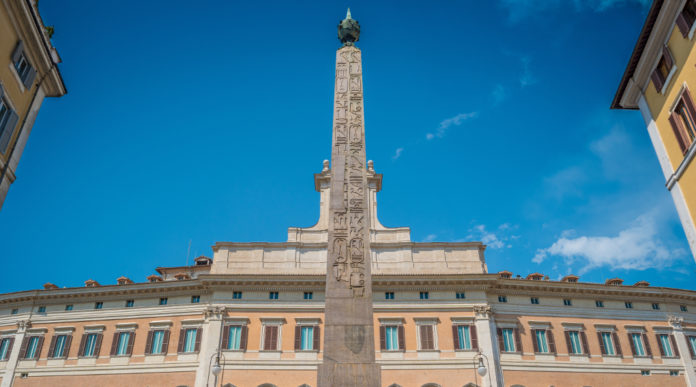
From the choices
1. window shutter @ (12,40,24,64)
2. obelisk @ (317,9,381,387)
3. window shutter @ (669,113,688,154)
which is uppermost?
window shutter @ (12,40,24,64)

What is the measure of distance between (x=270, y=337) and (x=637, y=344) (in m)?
17.9

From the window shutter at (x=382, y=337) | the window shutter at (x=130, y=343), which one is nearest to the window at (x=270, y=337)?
the window shutter at (x=382, y=337)

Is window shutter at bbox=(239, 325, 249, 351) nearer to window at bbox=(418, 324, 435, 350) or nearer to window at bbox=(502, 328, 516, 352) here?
window at bbox=(418, 324, 435, 350)

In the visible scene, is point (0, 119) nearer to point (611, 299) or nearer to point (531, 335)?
point (531, 335)

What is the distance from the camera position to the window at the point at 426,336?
25391mm

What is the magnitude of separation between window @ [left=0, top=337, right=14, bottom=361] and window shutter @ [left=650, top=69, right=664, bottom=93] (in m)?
29.4

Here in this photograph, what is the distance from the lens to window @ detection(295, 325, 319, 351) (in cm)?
2541

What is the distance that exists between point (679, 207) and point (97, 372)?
974 inches

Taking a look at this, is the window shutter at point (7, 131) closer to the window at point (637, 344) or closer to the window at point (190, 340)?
the window at point (190, 340)

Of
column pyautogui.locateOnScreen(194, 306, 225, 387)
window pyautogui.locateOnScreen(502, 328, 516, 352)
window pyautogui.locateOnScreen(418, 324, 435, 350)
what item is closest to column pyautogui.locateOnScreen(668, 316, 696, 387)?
window pyautogui.locateOnScreen(502, 328, 516, 352)

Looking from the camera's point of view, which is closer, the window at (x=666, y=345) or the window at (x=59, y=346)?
the window at (x=59, y=346)

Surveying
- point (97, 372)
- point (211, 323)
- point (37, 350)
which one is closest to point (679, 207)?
point (211, 323)

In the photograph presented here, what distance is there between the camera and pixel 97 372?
2533cm

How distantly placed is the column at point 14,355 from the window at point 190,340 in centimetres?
820
